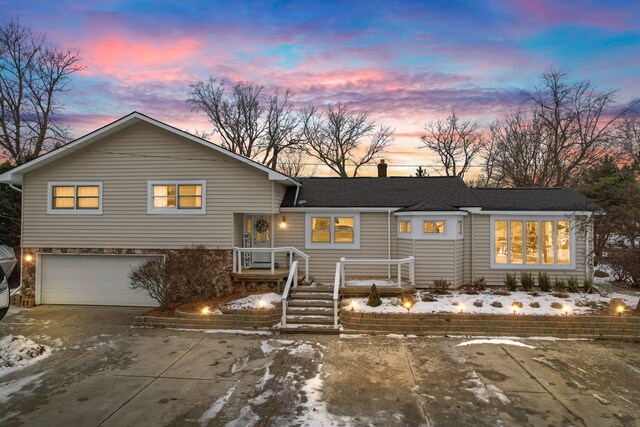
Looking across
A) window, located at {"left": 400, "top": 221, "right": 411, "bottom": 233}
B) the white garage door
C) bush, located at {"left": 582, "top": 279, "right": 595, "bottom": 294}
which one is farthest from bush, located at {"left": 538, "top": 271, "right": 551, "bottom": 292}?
the white garage door

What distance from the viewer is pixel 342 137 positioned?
32.4 meters

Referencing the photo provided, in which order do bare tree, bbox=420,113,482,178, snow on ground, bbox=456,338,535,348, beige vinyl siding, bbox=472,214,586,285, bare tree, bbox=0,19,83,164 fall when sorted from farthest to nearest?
bare tree, bbox=420,113,482,178
bare tree, bbox=0,19,83,164
beige vinyl siding, bbox=472,214,586,285
snow on ground, bbox=456,338,535,348

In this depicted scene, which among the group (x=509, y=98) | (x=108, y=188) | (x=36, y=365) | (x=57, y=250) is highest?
(x=509, y=98)

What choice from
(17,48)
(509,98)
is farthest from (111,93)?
(509,98)

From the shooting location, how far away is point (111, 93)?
1872 centimetres

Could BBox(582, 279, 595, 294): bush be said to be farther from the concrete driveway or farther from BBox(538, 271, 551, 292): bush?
the concrete driveway

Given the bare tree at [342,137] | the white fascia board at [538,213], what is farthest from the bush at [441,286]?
the bare tree at [342,137]

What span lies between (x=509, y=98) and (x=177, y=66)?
2377 cm

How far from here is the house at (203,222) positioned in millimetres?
11984

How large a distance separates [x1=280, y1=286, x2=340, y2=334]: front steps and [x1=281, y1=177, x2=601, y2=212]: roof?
3.57m

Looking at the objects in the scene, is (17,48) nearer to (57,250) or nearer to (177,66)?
(177,66)

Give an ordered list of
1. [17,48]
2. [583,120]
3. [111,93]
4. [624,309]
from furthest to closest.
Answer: [583,120], [17,48], [111,93], [624,309]

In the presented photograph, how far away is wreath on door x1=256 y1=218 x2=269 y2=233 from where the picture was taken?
1348 centimetres

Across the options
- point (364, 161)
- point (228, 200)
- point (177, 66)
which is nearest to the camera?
point (228, 200)
